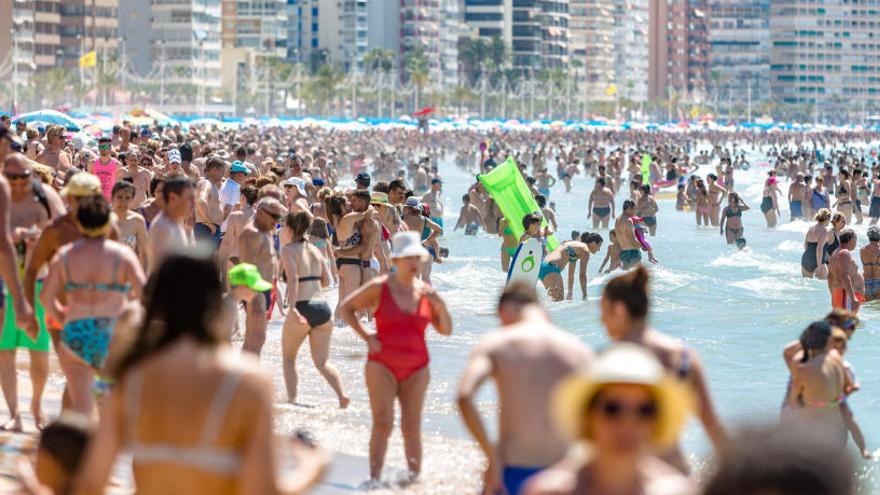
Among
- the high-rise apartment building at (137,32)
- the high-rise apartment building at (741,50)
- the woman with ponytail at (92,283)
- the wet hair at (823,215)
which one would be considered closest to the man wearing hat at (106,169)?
the wet hair at (823,215)

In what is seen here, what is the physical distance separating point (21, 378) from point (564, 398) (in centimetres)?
715

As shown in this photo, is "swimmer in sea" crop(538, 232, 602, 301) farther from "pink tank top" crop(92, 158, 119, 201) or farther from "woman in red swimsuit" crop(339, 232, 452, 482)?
"woman in red swimsuit" crop(339, 232, 452, 482)

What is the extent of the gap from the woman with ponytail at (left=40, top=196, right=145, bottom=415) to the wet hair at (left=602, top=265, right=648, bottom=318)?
6.23 ft

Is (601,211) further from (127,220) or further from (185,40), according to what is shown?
(185,40)

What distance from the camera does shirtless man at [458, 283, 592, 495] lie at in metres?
4.79

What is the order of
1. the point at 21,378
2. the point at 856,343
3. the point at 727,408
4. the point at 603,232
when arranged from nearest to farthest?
the point at 21,378 < the point at 727,408 < the point at 856,343 < the point at 603,232

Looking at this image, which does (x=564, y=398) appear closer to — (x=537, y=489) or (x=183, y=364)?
(x=537, y=489)

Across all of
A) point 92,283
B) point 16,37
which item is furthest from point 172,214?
point 16,37

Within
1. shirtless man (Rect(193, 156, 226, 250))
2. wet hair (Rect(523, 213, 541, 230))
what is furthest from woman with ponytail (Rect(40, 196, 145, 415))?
wet hair (Rect(523, 213, 541, 230))

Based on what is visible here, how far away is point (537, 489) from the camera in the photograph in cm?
313

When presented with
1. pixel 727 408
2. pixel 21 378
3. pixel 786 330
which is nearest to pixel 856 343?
pixel 786 330

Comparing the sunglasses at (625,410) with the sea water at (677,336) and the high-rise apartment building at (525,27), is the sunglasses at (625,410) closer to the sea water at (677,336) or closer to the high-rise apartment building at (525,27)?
the sea water at (677,336)

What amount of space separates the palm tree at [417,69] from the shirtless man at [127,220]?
13218 cm

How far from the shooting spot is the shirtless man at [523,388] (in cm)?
479
